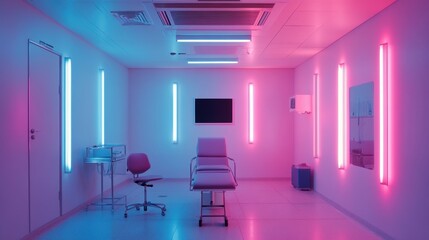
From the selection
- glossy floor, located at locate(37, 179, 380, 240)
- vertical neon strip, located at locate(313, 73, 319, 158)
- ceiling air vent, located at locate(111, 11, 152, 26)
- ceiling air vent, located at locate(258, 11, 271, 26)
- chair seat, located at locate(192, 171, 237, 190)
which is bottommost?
glossy floor, located at locate(37, 179, 380, 240)

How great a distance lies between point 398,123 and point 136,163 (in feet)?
13.7

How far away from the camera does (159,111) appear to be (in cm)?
1019

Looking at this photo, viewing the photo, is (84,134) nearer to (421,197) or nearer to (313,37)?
(313,37)

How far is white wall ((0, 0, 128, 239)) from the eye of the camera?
4.32 meters

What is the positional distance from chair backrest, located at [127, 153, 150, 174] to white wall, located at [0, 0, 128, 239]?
818mm

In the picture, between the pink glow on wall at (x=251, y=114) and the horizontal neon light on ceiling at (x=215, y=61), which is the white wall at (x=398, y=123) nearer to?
the horizontal neon light on ceiling at (x=215, y=61)

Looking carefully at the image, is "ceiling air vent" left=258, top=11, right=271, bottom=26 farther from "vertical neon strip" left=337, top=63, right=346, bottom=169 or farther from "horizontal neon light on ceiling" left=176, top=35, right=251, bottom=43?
"vertical neon strip" left=337, top=63, right=346, bottom=169

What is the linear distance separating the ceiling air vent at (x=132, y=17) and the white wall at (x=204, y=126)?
4577 millimetres

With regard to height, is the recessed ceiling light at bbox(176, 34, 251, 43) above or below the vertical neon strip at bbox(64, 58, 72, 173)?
above

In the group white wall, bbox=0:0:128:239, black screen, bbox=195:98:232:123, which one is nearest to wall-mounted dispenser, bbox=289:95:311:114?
black screen, bbox=195:98:232:123

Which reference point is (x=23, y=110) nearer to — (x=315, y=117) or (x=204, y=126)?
(x=315, y=117)

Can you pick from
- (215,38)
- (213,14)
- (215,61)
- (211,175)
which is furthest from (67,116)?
(215,61)

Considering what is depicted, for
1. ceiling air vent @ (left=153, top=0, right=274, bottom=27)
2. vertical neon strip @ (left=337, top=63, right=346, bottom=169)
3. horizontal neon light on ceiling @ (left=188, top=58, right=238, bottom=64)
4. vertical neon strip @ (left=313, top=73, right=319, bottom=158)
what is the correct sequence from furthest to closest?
horizontal neon light on ceiling @ (left=188, top=58, right=238, bottom=64), vertical neon strip @ (left=313, top=73, right=319, bottom=158), vertical neon strip @ (left=337, top=63, right=346, bottom=169), ceiling air vent @ (left=153, top=0, right=274, bottom=27)

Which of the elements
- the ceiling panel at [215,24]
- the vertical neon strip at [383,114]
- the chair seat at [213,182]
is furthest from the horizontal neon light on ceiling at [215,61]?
the vertical neon strip at [383,114]
